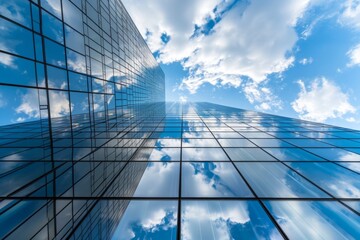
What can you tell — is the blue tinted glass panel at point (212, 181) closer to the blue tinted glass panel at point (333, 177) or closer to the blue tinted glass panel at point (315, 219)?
the blue tinted glass panel at point (315, 219)

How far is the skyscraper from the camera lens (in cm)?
380

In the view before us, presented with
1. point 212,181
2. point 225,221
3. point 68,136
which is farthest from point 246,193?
point 68,136

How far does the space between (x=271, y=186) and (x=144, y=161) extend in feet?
17.1

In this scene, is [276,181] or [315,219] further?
[276,181]

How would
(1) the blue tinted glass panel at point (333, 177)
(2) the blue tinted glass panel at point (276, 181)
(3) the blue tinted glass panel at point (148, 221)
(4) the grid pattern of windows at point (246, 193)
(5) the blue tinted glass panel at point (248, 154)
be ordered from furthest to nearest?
(5) the blue tinted glass panel at point (248, 154) < (1) the blue tinted glass panel at point (333, 177) < (2) the blue tinted glass panel at point (276, 181) < (4) the grid pattern of windows at point (246, 193) < (3) the blue tinted glass panel at point (148, 221)

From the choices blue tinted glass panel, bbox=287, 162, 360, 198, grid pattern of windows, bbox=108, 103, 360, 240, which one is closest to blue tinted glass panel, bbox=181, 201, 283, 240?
grid pattern of windows, bbox=108, 103, 360, 240

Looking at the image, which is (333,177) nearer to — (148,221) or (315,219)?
(315,219)

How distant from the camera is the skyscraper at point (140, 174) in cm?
380

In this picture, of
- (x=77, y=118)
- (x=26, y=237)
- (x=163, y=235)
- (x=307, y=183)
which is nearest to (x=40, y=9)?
(x=77, y=118)

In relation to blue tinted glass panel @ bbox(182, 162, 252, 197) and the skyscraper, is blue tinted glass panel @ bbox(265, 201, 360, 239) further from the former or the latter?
blue tinted glass panel @ bbox(182, 162, 252, 197)

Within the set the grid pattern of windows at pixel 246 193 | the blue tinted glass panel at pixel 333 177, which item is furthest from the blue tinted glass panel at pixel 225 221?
the blue tinted glass panel at pixel 333 177

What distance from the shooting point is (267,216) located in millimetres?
4016

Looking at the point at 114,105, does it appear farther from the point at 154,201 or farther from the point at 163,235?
the point at 163,235

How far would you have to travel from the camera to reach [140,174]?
19.8 feet
